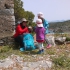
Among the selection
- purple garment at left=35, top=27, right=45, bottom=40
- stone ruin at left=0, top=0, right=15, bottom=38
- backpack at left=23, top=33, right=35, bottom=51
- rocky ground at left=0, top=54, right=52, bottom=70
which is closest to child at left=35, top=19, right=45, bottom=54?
purple garment at left=35, top=27, right=45, bottom=40

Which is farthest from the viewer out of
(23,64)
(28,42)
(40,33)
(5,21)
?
(5,21)

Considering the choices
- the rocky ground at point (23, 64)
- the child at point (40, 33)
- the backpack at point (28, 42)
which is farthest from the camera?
the backpack at point (28, 42)

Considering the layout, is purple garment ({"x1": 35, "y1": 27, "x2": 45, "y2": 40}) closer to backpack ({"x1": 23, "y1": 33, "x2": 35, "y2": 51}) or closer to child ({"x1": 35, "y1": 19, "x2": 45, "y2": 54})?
child ({"x1": 35, "y1": 19, "x2": 45, "y2": 54})

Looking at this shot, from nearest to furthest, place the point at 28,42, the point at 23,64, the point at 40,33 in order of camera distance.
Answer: the point at 23,64 < the point at 40,33 < the point at 28,42

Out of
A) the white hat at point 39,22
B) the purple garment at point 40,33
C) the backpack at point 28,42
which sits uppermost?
the white hat at point 39,22

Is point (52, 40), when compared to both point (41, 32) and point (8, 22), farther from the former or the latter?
point (8, 22)

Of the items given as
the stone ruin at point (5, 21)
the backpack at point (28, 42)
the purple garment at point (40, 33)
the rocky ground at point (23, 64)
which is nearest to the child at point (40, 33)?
the purple garment at point (40, 33)

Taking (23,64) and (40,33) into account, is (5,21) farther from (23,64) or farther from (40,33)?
(23,64)

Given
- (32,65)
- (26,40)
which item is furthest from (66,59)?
(26,40)

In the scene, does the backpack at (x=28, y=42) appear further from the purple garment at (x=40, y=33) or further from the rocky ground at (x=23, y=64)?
the rocky ground at (x=23, y=64)

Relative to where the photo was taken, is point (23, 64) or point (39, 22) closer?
point (23, 64)

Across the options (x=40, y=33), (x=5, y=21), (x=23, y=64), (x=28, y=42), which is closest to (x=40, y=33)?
(x=40, y=33)

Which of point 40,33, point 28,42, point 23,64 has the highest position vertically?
point 40,33

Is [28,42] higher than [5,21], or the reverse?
[5,21]
